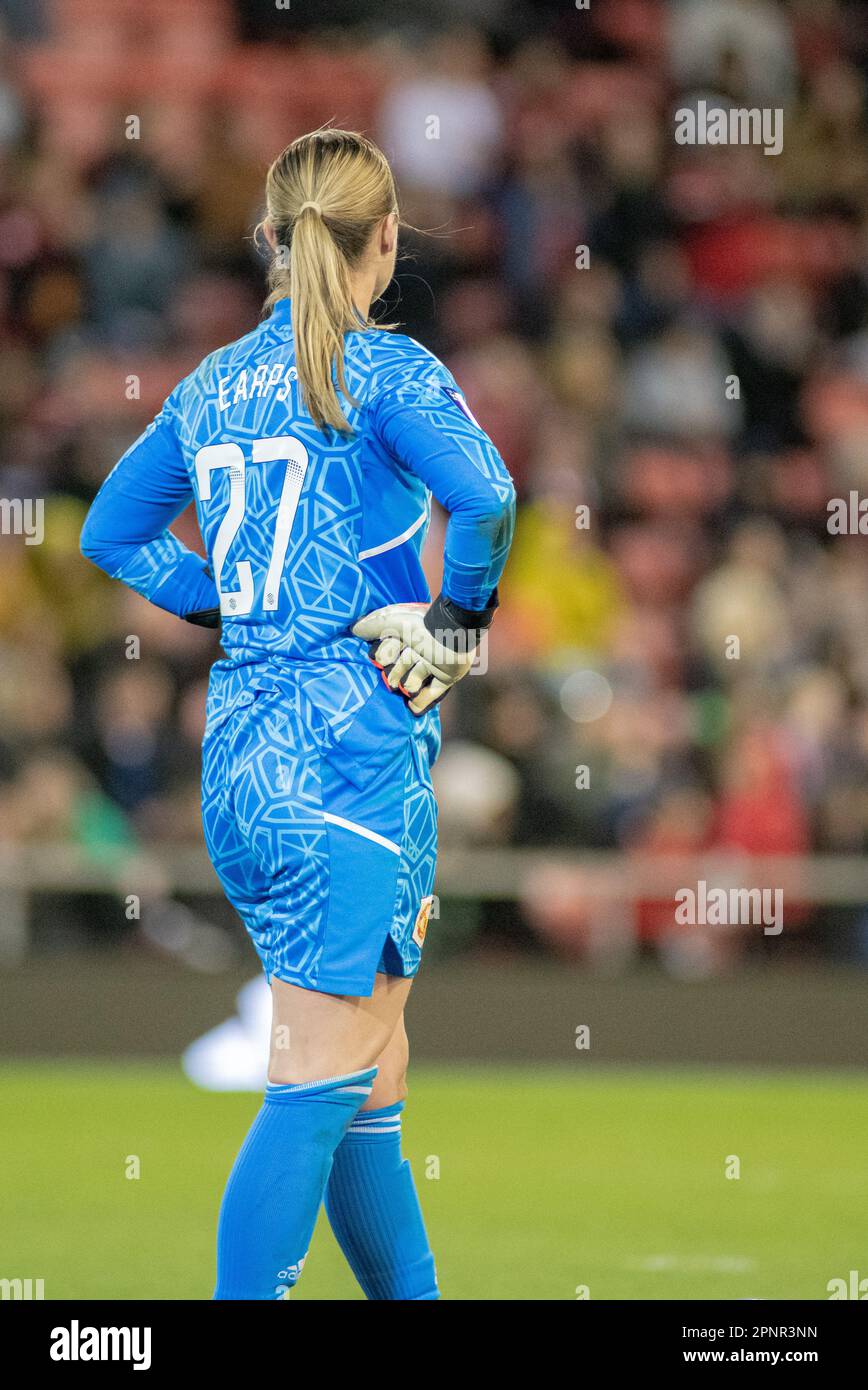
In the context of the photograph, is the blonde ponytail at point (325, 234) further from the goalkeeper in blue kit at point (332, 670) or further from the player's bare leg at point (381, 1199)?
the player's bare leg at point (381, 1199)

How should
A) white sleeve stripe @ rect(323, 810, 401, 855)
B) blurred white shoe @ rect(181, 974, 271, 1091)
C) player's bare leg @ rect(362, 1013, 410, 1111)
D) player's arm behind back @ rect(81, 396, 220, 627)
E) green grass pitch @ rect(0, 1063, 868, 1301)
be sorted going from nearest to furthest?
white sleeve stripe @ rect(323, 810, 401, 855)
player's bare leg @ rect(362, 1013, 410, 1111)
player's arm behind back @ rect(81, 396, 220, 627)
green grass pitch @ rect(0, 1063, 868, 1301)
blurred white shoe @ rect(181, 974, 271, 1091)

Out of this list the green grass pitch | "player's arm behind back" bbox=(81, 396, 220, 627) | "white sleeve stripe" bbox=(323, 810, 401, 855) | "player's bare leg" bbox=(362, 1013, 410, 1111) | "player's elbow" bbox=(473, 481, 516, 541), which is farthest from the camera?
the green grass pitch

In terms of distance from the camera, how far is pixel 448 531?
12.1 ft

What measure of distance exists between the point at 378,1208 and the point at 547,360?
8934 mm

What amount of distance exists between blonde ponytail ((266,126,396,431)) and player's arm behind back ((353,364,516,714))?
0.36 ft

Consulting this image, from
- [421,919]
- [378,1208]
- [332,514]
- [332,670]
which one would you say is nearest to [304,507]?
[332,514]

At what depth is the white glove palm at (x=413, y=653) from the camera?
369cm

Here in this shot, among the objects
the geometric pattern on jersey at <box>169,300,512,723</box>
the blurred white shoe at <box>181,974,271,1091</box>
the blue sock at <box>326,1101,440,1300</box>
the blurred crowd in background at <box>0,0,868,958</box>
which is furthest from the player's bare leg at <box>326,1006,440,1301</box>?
the blurred crowd in background at <box>0,0,868,958</box>

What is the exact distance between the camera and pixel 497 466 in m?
3.60

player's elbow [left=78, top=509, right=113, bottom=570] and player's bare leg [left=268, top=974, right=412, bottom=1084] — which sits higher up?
player's elbow [left=78, top=509, right=113, bottom=570]

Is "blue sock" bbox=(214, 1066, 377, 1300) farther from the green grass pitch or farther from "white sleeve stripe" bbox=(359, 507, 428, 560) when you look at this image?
the green grass pitch

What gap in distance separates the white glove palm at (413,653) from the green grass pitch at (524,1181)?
6.01 ft

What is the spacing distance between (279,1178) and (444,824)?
19.6 ft

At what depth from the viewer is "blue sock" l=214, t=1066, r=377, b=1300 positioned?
11.9 feet
